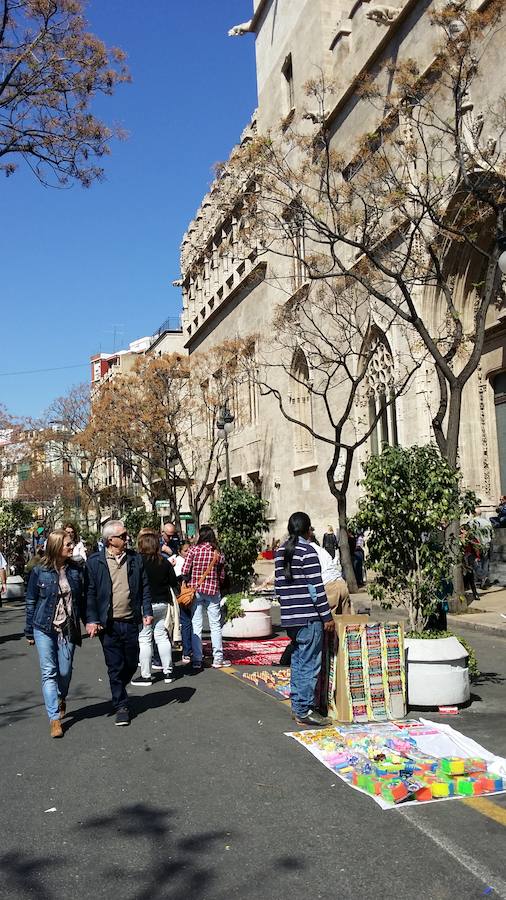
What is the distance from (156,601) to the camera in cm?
897

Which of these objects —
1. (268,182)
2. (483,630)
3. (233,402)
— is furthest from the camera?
(233,402)

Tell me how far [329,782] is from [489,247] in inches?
703

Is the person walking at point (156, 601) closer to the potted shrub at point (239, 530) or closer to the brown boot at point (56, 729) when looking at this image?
the brown boot at point (56, 729)

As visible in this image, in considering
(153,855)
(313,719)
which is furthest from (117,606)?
(153,855)

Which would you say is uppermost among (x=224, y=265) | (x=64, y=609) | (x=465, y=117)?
(x=224, y=265)

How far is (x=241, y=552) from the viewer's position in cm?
1447

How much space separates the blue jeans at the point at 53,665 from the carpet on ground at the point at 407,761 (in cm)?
199

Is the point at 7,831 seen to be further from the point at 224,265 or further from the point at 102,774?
the point at 224,265

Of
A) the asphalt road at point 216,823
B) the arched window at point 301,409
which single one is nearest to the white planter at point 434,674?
the asphalt road at point 216,823

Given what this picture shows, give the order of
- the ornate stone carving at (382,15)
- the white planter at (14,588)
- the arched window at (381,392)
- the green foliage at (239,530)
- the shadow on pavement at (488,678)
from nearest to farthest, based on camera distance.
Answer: the shadow on pavement at (488,678), the green foliage at (239,530), the white planter at (14,588), the ornate stone carving at (382,15), the arched window at (381,392)

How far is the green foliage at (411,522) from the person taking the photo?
25.1ft

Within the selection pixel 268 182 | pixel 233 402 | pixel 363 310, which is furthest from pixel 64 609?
pixel 233 402

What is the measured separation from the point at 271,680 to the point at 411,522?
2541 millimetres

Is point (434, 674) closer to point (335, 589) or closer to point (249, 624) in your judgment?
point (335, 589)
